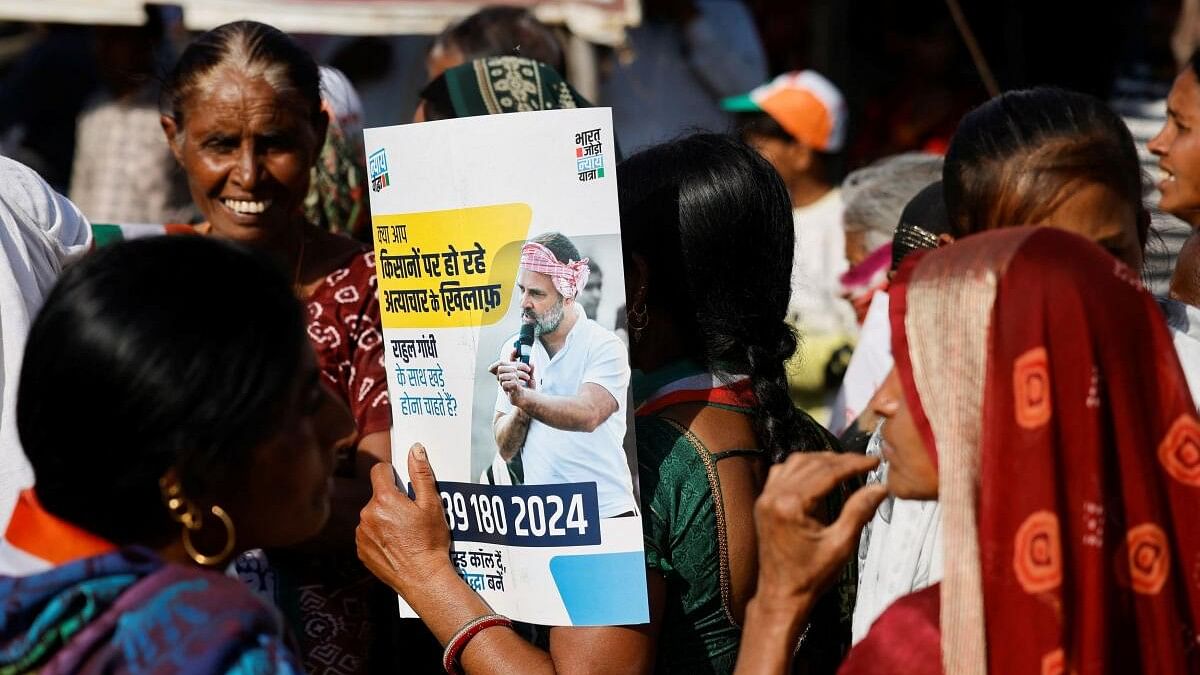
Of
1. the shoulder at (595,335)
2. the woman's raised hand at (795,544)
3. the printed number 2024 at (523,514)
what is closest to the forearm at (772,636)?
the woman's raised hand at (795,544)

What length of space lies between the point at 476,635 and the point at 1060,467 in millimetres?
1021

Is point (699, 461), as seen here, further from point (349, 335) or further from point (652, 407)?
point (349, 335)

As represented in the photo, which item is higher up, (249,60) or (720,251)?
(249,60)

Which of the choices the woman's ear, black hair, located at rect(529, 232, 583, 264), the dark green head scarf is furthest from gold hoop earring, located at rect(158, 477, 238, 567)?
the dark green head scarf

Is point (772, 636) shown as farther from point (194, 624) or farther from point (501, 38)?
point (501, 38)

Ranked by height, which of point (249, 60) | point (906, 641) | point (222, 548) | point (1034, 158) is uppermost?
point (249, 60)

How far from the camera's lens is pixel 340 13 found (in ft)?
18.4

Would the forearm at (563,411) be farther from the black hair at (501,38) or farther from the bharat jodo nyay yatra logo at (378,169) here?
the black hair at (501,38)

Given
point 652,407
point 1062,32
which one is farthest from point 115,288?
point 1062,32

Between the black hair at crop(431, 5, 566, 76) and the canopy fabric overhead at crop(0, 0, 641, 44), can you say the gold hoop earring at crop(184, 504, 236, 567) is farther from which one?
the canopy fabric overhead at crop(0, 0, 641, 44)

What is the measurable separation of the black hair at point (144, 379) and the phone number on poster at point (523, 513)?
55 cm

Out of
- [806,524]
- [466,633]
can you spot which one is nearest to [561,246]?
[806,524]

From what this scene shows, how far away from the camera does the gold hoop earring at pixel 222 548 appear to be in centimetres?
180

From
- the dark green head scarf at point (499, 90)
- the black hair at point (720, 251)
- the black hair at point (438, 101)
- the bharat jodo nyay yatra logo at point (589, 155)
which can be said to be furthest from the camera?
the black hair at point (438, 101)
